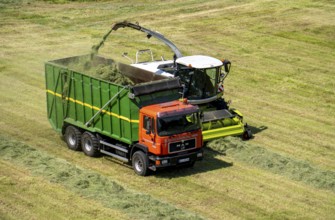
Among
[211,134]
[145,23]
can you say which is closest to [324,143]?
[211,134]

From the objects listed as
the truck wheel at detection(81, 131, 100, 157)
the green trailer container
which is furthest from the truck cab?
the truck wheel at detection(81, 131, 100, 157)

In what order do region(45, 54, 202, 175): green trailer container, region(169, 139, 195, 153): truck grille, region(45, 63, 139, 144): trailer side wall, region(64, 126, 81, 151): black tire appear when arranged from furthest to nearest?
1. region(64, 126, 81, 151): black tire
2. region(45, 63, 139, 144): trailer side wall
3. region(45, 54, 202, 175): green trailer container
4. region(169, 139, 195, 153): truck grille

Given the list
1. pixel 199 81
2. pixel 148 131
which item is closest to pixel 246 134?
pixel 199 81

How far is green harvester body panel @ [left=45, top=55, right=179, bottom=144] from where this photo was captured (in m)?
24.0

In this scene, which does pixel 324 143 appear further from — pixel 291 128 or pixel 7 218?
pixel 7 218

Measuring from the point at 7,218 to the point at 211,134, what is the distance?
9.03 m

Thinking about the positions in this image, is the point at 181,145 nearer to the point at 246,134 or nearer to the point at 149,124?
the point at 149,124

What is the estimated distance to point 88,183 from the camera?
23.0 metres

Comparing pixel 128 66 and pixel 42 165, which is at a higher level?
pixel 128 66

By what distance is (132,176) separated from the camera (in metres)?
24.1

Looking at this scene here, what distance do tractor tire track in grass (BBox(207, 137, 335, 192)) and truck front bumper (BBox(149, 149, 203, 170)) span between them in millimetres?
2340

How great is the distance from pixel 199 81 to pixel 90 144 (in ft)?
16.8

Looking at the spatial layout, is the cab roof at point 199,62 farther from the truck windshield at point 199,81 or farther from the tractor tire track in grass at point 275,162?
the tractor tire track in grass at point 275,162

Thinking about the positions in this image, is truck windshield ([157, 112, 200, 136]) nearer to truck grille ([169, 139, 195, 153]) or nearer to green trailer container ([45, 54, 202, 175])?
truck grille ([169, 139, 195, 153])
